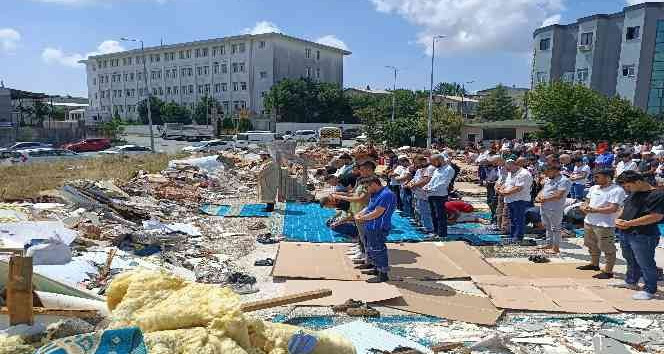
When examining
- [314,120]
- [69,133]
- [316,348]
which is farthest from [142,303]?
[314,120]

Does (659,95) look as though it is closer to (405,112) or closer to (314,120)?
(405,112)

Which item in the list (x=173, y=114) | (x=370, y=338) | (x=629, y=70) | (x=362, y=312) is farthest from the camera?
(x=173, y=114)

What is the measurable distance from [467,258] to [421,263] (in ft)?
2.69

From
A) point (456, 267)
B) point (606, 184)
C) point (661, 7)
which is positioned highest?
point (661, 7)

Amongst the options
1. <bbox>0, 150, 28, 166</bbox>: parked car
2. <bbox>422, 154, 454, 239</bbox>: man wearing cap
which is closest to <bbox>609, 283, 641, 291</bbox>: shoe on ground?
<bbox>422, 154, 454, 239</bbox>: man wearing cap

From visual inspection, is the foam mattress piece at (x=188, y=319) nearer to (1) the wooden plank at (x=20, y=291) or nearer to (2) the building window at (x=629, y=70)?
(1) the wooden plank at (x=20, y=291)

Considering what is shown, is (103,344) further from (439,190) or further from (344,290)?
(439,190)

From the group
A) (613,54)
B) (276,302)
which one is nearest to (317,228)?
(276,302)

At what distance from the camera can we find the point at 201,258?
7859mm

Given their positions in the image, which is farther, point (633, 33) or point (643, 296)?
point (633, 33)

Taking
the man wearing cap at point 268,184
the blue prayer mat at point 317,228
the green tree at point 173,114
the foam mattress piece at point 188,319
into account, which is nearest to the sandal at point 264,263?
the blue prayer mat at point 317,228

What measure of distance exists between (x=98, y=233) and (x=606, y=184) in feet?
25.6

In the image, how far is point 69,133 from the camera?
43.4 meters

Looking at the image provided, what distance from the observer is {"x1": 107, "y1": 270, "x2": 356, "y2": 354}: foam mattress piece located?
→ 112 inches
